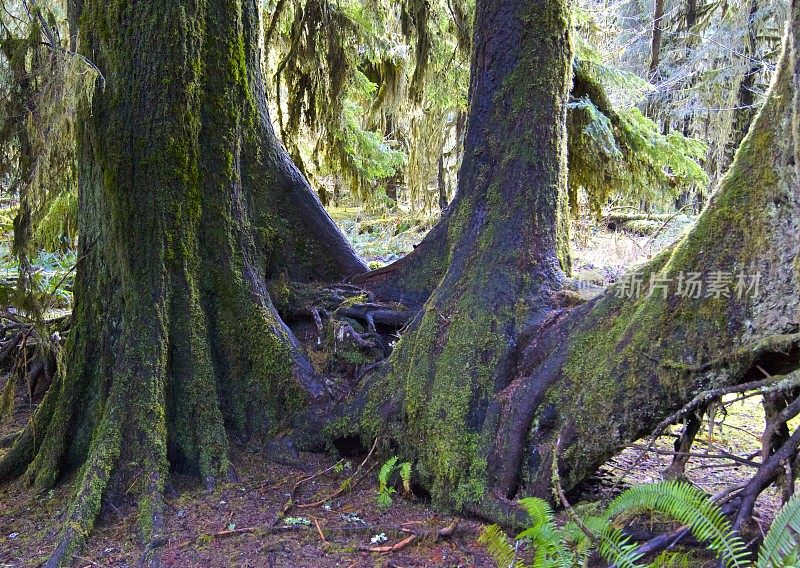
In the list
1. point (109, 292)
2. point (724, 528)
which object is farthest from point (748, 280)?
point (109, 292)

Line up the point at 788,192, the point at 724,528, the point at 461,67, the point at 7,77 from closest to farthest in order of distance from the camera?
1. the point at 724,528
2. the point at 788,192
3. the point at 7,77
4. the point at 461,67

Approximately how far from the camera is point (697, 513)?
2.37m

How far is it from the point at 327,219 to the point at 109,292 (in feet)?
7.26

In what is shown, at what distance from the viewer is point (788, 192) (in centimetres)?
274

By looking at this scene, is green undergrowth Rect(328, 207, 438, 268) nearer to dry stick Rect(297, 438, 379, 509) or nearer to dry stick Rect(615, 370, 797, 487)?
dry stick Rect(297, 438, 379, 509)

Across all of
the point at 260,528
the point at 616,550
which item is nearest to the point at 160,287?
the point at 260,528

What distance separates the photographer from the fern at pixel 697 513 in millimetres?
2293

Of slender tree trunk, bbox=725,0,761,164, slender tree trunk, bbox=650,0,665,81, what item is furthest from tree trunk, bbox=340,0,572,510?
slender tree trunk, bbox=650,0,665,81

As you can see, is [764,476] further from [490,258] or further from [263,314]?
[263,314]

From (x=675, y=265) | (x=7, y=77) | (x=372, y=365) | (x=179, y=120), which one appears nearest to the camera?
(x=675, y=265)

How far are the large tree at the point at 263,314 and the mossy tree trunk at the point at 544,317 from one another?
0.01 metres

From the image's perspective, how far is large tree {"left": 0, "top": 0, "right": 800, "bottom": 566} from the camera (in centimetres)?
356

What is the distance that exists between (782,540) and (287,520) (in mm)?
2662

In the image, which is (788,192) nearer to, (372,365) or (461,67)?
(372,365)
